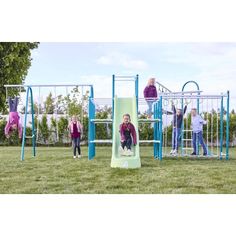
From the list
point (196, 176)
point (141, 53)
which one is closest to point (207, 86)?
point (141, 53)

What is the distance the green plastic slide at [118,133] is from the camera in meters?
5.43

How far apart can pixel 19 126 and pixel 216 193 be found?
4.75 metres

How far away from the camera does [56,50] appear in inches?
359

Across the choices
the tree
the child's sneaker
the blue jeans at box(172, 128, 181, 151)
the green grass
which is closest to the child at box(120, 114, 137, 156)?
the child's sneaker

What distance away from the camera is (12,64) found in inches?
455

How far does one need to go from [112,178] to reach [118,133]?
1487 mm

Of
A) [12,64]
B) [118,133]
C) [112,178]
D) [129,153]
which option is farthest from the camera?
[12,64]

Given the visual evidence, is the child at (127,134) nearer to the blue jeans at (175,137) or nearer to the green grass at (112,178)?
the green grass at (112,178)

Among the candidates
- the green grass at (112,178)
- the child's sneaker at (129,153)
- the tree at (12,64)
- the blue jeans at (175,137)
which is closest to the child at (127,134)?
the child's sneaker at (129,153)

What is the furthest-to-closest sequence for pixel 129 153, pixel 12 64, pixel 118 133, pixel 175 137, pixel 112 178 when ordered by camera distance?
pixel 12 64 < pixel 175 137 < pixel 118 133 < pixel 129 153 < pixel 112 178

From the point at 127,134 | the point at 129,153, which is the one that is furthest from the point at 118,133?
the point at 129,153

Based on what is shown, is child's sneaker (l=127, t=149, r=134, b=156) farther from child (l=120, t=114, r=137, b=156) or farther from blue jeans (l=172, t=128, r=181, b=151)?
blue jeans (l=172, t=128, r=181, b=151)

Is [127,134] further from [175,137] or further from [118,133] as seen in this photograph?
[175,137]

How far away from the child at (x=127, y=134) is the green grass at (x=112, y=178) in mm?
321
